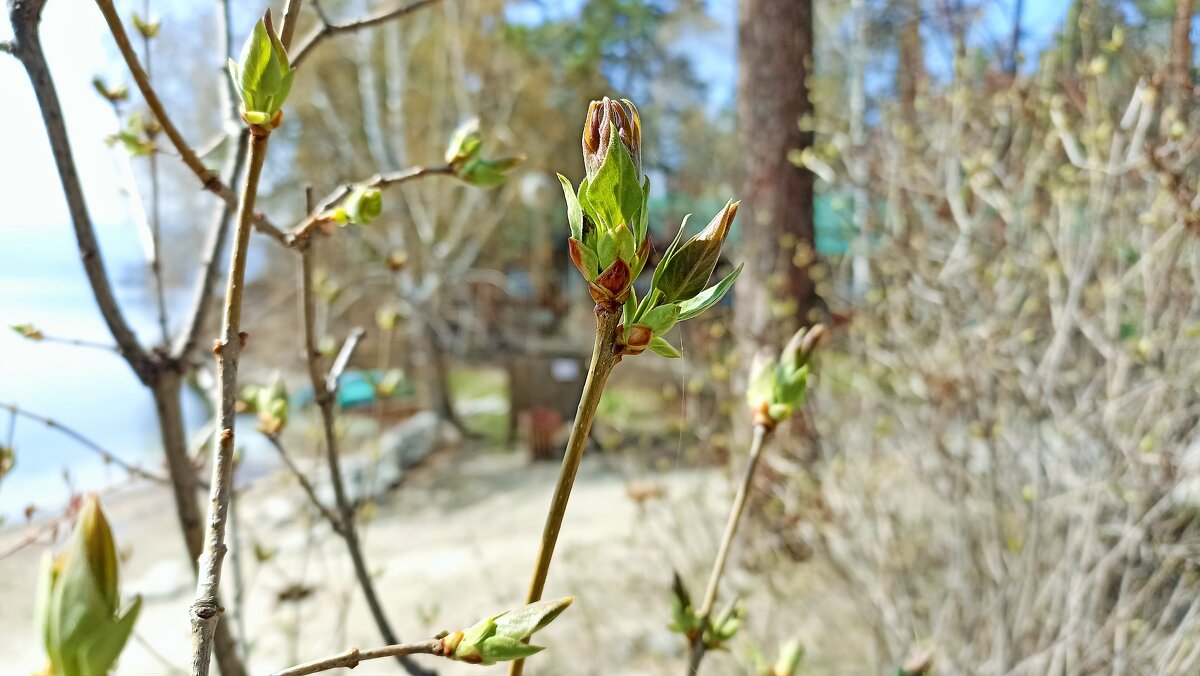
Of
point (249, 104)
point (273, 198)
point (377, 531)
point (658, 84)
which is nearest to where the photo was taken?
point (249, 104)

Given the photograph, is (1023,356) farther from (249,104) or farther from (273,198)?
(273,198)

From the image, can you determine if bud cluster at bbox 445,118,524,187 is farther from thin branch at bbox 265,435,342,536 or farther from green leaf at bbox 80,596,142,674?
green leaf at bbox 80,596,142,674

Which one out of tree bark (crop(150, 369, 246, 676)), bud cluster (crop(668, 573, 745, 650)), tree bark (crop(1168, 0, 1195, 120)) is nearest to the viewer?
bud cluster (crop(668, 573, 745, 650))

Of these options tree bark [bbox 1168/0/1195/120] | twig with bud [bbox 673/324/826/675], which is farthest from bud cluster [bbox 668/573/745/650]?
tree bark [bbox 1168/0/1195/120]

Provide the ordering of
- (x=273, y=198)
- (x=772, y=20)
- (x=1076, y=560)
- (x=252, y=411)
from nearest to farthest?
1. (x=252, y=411)
2. (x=1076, y=560)
3. (x=772, y=20)
4. (x=273, y=198)

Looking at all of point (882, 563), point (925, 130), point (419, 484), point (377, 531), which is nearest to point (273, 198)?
point (419, 484)
